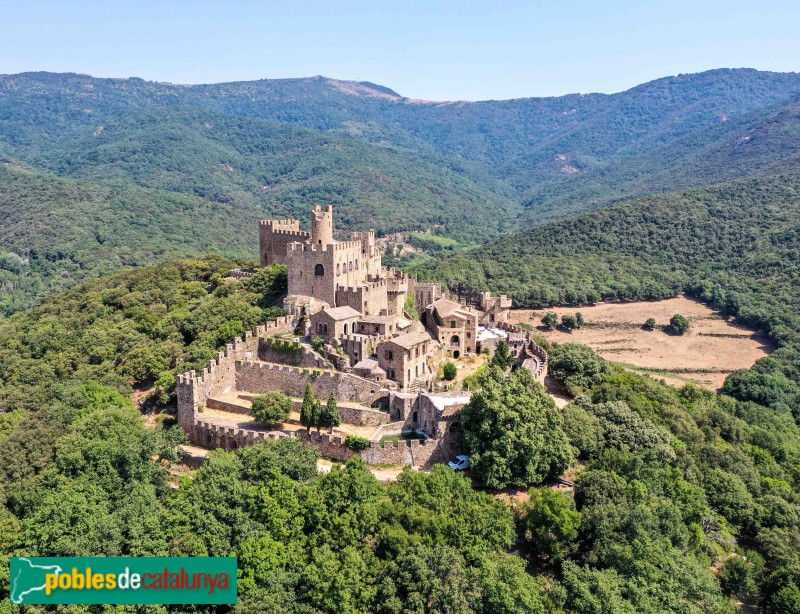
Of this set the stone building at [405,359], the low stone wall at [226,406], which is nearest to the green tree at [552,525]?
the stone building at [405,359]

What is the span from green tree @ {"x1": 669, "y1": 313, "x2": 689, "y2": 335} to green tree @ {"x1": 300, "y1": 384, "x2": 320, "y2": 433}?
77.7 metres

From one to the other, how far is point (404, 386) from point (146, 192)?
17444cm

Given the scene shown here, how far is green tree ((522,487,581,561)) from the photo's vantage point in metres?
31.9

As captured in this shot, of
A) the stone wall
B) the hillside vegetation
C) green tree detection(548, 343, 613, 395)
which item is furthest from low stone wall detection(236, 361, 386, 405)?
the hillside vegetation

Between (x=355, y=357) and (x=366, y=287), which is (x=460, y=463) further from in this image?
(x=366, y=287)

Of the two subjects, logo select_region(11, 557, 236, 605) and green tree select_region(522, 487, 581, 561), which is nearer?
logo select_region(11, 557, 236, 605)

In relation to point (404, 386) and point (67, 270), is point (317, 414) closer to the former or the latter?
point (404, 386)

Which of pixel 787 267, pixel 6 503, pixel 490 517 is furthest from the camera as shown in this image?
pixel 787 267

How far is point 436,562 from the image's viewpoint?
96.3ft

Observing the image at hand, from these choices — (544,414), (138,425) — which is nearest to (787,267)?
(544,414)

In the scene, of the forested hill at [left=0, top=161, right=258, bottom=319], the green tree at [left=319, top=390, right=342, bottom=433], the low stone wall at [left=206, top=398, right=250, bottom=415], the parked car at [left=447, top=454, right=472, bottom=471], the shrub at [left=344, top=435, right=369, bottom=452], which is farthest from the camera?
the forested hill at [left=0, top=161, right=258, bottom=319]

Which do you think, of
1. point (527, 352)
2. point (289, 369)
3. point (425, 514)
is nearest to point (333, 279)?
point (289, 369)

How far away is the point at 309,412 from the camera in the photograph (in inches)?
1464

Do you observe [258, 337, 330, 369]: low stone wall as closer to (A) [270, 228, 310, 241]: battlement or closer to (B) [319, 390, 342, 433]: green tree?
(B) [319, 390, 342, 433]: green tree
